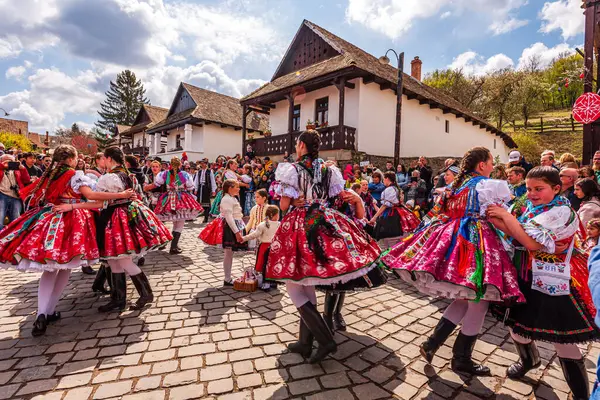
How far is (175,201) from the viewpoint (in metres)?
6.71

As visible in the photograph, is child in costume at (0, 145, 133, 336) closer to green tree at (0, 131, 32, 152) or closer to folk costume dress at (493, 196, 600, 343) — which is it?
folk costume dress at (493, 196, 600, 343)

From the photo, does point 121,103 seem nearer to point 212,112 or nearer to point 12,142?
point 12,142

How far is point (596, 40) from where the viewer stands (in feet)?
32.1

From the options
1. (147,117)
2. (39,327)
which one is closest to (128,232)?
(39,327)

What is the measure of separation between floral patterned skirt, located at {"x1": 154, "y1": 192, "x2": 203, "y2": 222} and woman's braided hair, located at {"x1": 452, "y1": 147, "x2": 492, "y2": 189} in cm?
555

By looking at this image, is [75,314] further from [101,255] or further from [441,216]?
[441,216]

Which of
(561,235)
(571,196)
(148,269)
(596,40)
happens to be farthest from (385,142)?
(561,235)

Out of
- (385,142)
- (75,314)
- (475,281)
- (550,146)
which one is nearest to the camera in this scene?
(475,281)

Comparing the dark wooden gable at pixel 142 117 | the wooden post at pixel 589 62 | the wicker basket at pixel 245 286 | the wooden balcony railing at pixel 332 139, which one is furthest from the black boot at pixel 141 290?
the dark wooden gable at pixel 142 117

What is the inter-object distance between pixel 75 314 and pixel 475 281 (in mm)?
4302

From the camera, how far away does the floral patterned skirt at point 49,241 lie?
123 inches

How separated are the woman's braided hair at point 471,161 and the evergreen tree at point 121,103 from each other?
54956 mm

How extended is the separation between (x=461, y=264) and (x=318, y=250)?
1.07 metres

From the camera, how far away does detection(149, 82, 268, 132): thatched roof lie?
23922 mm
